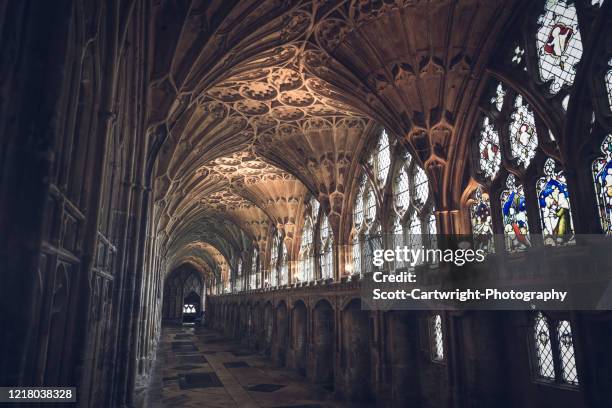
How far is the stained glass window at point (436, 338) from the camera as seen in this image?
494 inches

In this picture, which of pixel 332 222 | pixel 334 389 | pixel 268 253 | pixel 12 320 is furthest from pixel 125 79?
pixel 268 253

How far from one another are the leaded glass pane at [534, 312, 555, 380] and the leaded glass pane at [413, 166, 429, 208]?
5.05 metres

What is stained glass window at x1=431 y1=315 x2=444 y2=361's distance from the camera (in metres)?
12.6

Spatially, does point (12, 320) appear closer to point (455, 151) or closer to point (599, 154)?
point (599, 154)

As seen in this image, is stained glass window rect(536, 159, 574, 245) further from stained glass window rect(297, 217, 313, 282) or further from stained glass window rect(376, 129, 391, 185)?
stained glass window rect(297, 217, 313, 282)

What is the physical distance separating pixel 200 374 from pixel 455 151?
14.7 m

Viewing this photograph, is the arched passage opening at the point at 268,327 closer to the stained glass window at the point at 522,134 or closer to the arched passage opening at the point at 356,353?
the arched passage opening at the point at 356,353

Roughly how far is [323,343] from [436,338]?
7.05 m

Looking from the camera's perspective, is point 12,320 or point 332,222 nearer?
point 12,320

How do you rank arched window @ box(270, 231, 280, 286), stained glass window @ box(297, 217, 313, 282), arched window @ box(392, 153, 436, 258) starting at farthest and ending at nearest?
arched window @ box(270, 231, 280, 286), stained glass window @ box(297, 217, 313, 282), arched window @ box(392, 153, 436, 258)

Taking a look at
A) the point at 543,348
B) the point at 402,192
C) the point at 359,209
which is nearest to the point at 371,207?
the point at 359,209

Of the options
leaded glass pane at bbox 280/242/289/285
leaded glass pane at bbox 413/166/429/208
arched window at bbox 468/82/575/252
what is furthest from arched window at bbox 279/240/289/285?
arched window at bbox 468/82/575/252

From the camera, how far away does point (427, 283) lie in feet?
40.1

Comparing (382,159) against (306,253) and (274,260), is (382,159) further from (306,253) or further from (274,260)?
(274,260)
